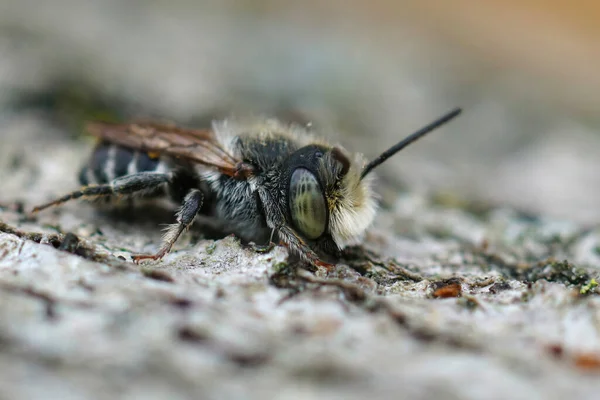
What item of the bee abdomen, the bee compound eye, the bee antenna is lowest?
the bee compound eye

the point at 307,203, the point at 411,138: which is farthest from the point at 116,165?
the point at 411,138

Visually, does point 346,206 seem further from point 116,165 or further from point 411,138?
point 116,165

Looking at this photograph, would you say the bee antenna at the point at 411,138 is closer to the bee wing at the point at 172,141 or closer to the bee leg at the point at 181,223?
the bee wing at the point at 172,141

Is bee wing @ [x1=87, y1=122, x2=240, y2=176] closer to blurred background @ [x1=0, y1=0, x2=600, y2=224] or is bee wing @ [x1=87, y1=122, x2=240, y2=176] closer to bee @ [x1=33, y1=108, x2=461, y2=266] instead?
bee @ [x1=33, y1=108, x2=461, y2=266]

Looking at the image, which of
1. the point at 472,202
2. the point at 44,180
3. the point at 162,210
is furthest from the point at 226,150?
the point at 472,202

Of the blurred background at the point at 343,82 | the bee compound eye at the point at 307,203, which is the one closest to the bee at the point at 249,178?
the bee compound eye at the point at 307,203

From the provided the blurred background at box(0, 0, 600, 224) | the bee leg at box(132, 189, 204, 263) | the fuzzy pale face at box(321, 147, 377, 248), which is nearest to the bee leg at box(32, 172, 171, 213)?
the bee leg at box(132, 189, 204, 263)

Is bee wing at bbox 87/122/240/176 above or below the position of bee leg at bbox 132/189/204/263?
above
